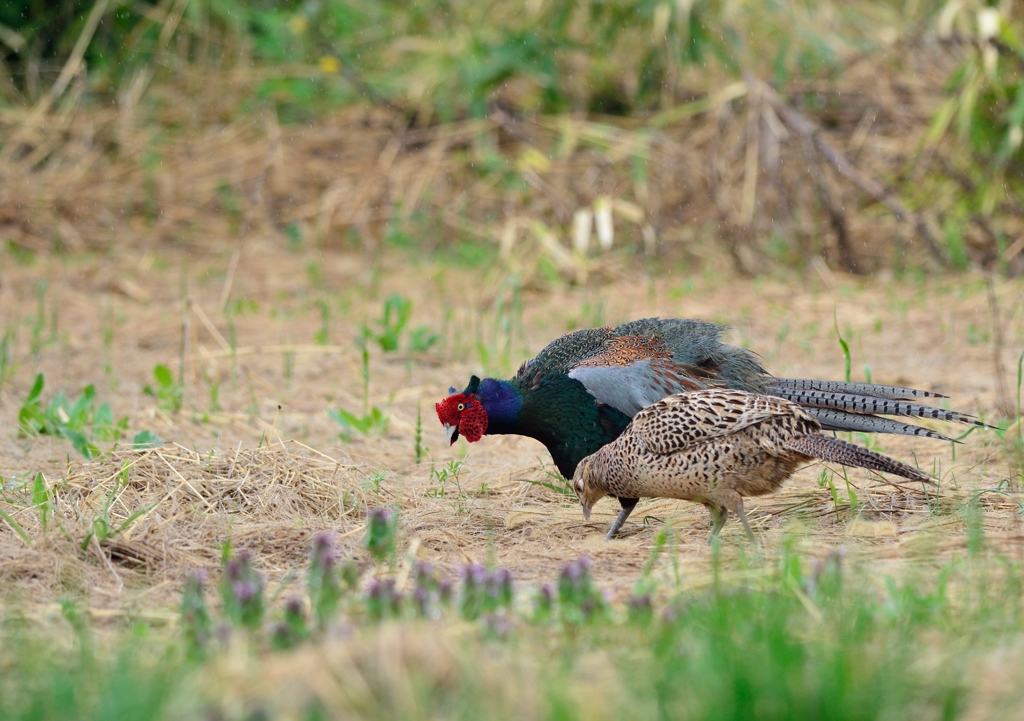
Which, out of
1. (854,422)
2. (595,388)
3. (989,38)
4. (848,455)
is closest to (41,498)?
(595,388)

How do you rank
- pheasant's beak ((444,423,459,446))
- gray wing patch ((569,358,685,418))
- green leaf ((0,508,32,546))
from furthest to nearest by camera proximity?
pheasant's beak ((444,423,459,446)), gray wing patch ((569,358,685,418)), green leaf ((0,508,32,546))

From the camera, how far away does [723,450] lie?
357 centimetres

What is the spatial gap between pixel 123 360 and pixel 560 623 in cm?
497

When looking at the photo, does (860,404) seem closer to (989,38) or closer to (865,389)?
(865,389)

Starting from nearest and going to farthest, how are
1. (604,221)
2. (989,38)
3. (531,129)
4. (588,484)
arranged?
(588,484) → (989,38) → (604,221) → (531,129)

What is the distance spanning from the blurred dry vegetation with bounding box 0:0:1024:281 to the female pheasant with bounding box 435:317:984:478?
13.3 feet

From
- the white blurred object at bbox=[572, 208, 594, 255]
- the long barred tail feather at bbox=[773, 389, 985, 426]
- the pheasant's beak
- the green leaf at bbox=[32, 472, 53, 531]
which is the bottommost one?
the green leaf at bbox=[32, 472, 53, 531]

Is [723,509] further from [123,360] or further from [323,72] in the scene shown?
[323,72]

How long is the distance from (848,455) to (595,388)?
127cm

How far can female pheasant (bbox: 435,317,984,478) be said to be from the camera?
14.7 feet

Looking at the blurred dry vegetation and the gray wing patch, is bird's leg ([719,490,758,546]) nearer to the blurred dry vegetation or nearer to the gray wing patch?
the gray wing patch

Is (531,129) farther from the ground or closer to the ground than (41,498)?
farther from the ground

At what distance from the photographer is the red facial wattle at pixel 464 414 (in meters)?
4.53

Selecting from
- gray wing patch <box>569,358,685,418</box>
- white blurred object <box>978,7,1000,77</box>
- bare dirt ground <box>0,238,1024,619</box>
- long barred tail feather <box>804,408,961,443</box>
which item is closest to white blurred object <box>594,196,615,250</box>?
bare dirt ground <box>0,238,1024,619</box>
